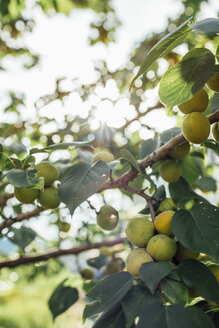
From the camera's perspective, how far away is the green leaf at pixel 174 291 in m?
0.62

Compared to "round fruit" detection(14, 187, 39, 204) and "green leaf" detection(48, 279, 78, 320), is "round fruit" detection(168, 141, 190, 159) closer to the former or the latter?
"round fruit" detection(14, 187, 39, 204)

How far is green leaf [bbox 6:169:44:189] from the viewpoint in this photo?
2.44 feet

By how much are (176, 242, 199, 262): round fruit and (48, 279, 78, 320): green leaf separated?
2.14 feet

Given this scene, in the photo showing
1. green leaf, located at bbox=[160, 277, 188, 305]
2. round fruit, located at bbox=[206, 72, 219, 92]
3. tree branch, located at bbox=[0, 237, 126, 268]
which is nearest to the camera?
green leaf, located at bbox=[160, 277, 188, 305]

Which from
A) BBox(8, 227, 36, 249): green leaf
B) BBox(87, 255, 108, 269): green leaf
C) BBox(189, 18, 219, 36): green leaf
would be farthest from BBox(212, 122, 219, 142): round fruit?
BBox(87, 255, 108, 269): green leaf

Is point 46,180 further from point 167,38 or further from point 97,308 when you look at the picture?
point 167,38

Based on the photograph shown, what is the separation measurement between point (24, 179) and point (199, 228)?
1.47 ft

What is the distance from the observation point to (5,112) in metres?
2.23

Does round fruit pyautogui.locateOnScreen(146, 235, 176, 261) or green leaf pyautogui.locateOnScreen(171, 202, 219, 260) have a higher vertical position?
green leaf pyautogui.locateOnScreen(171, 202, 219, 260)

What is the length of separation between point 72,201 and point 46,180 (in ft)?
0.74

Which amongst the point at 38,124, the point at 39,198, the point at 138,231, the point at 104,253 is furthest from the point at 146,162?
the point at 38,124

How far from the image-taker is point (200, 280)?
0.66 metres

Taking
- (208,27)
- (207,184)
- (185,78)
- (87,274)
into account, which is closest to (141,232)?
(185,78)

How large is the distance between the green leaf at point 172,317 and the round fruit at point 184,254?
0.20 metres
